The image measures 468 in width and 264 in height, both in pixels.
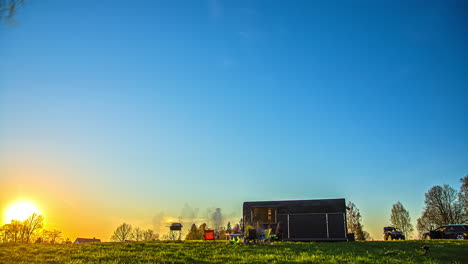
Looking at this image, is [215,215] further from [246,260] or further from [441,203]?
[246,260]

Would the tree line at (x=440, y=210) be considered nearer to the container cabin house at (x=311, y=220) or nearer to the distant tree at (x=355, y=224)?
the distant tree at (x=355, y=224)

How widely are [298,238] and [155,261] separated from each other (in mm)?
21923

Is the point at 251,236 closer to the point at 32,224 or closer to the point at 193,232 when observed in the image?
the point at 32,224

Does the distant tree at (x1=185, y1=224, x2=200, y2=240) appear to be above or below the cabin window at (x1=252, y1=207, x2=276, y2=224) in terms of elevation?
below

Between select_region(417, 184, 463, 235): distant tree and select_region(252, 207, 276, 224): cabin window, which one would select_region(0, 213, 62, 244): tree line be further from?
select_region(417, 184, 463, 235): distant tree

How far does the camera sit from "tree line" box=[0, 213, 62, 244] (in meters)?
44.4

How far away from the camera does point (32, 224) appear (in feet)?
176

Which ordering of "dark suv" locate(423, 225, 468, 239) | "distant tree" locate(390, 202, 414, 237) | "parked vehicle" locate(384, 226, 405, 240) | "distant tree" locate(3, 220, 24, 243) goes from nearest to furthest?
"dark suv" locate(423, 225, 468, 239), "parked vehicle" locate(384, 226, 405, 240), "distant tree" locate(3, 220, 24, 243), "distant tree" locate(390, 202, 414, 237)

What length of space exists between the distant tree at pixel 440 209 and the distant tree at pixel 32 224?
225ft

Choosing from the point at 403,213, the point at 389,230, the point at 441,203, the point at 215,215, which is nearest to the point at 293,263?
the point at 389,230

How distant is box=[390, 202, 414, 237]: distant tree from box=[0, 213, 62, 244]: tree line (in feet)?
212

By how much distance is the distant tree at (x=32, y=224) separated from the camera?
165 feet

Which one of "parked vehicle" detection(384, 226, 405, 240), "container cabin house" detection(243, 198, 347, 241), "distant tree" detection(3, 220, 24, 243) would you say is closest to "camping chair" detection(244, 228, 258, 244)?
"container cabin house" detection(243, 198, 347, 241)

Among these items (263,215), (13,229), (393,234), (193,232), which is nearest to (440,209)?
(393,234)
